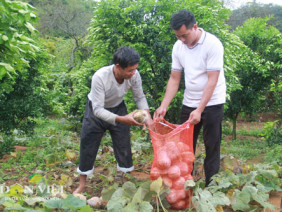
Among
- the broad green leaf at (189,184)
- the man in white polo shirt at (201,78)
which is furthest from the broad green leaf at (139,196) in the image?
the man in white polo shirt at (201,78)

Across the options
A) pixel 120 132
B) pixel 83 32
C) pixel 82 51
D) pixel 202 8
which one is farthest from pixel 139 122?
pixel 83 32

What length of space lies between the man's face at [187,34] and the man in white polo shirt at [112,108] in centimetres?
43

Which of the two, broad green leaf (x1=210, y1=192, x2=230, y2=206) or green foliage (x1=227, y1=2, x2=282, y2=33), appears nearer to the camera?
broad green leaf (x1=210, y1=192, x2=230, y2=206)

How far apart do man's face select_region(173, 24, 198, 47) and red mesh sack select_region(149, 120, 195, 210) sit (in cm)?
77

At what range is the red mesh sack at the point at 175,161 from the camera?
104 inches

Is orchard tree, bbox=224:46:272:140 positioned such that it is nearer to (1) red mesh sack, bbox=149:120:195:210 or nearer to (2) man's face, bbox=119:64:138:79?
(1) red mesh sack, bbox=149:120:195:210

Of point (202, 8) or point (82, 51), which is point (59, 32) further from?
point (202, 8)

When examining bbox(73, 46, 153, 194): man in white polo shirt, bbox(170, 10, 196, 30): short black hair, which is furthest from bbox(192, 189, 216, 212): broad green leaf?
bbox(170, 10, 196, 30): short black hair

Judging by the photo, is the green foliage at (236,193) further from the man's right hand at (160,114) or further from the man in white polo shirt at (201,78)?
the man's right hand at (160,114)

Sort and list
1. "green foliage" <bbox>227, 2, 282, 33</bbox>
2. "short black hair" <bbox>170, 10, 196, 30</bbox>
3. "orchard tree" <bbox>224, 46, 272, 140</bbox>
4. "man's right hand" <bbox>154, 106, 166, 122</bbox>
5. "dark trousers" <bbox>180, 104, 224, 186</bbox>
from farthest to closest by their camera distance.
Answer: "green foliage" <bbox>227, 2, 282, 33</bbox>, "orchard tree" <bbox>224, 46, 272, 140</bbox>, "man's right hand" <bbox>154, 106, 166, 122</bbox>, "dark trousers" <bbox>180, 104, 224, 186</bbox>, "short black hair" <bbox>170, 10, 196, 30</bbox>

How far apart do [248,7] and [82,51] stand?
18.1m

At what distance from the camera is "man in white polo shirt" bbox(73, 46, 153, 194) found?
2783mm

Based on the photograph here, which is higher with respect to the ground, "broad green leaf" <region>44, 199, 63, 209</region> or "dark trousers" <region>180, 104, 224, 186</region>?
"dark trousers" <region>180, 104, 224, 186</region>

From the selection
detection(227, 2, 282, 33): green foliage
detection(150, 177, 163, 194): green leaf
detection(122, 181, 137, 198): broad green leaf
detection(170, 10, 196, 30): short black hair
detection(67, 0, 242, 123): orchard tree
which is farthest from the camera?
detection(227, 2, 282, 33): green foliage
